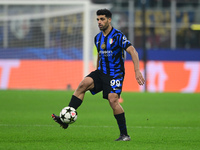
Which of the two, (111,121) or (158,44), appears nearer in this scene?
(111,121)

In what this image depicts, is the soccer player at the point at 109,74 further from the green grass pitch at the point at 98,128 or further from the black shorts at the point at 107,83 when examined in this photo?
the green grass pitch at the point at 98,128

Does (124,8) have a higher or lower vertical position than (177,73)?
higher

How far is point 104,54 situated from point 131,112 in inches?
232

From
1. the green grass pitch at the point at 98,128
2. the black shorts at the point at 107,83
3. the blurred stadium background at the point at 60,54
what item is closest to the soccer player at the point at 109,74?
the black shorts at the point at 107,83

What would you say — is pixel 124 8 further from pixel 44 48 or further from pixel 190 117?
pixel 190 117

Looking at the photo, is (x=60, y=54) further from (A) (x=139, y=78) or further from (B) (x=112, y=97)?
(A) (x=139, y=78)

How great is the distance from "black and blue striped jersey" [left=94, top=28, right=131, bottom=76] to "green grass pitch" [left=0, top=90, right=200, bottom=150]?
1.07 meters

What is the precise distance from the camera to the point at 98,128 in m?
9.87

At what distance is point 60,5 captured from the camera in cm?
2144

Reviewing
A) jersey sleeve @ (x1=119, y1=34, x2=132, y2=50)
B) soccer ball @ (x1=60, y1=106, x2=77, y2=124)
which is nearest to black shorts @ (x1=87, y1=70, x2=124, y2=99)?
jersey sleeve @ (x1=119, y1=34, x2=132, y2=50)

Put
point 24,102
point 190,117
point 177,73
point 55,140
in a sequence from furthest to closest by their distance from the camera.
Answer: point 177,73 → point 24,102 → point 190,117 → point 55,140

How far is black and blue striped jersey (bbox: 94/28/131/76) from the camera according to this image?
800 centimetres

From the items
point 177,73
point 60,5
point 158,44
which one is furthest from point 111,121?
point 158,44

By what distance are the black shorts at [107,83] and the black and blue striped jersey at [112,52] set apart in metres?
0.06
